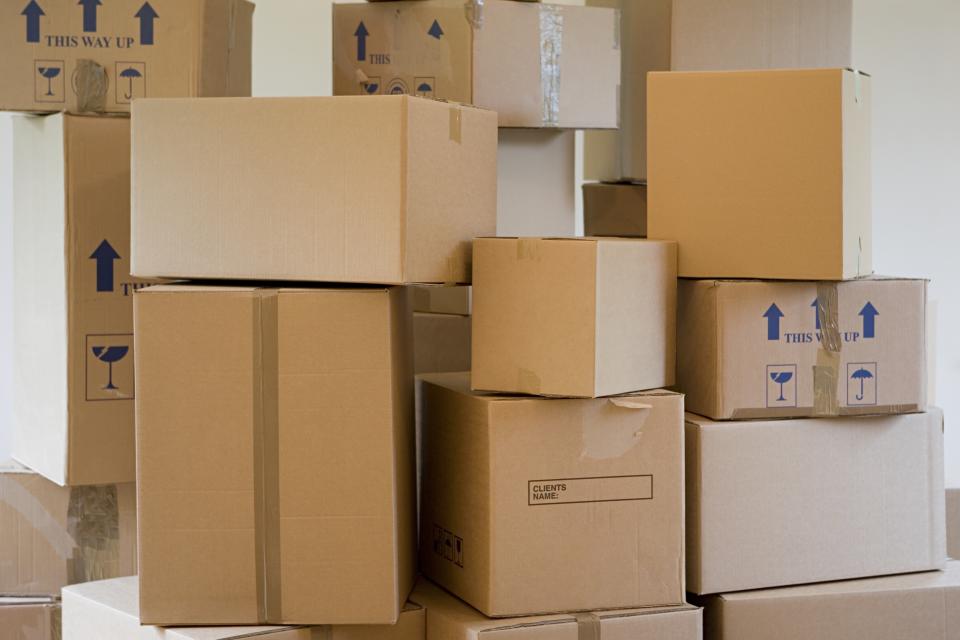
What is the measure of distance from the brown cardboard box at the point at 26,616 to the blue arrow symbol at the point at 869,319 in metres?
1.45

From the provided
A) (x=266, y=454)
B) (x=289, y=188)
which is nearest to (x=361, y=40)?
(x=289, y=188)

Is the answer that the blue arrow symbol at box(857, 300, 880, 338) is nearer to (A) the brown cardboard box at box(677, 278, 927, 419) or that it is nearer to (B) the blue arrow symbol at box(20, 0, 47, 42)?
(A) the brown cardboard box at box(677, 278, 927, 419)

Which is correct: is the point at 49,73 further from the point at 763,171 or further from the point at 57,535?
the point at 763,171

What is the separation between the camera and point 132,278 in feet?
5.96

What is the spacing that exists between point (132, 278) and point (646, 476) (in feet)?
2.97

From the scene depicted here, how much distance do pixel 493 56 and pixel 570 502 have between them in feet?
3.01

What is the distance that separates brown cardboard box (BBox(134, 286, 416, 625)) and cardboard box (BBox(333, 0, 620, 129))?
2.39 ft

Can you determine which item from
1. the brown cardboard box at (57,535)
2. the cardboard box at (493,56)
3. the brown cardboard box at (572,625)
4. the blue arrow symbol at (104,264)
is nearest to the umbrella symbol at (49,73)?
the blue arrow symbol at (104,264)

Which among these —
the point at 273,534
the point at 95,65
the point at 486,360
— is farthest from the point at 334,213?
the point at 95,65

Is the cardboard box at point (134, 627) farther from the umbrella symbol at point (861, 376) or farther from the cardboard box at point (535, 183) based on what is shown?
the cardboard box at point (535, 183)

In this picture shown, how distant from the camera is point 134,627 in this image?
1.59 metres

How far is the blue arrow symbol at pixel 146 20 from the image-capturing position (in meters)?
1.80

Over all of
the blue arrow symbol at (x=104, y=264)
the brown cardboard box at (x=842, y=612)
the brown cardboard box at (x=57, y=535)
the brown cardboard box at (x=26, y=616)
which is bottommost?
the brown cardboard box at (x=26, y=616)

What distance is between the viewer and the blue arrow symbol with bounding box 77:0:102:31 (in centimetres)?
179
